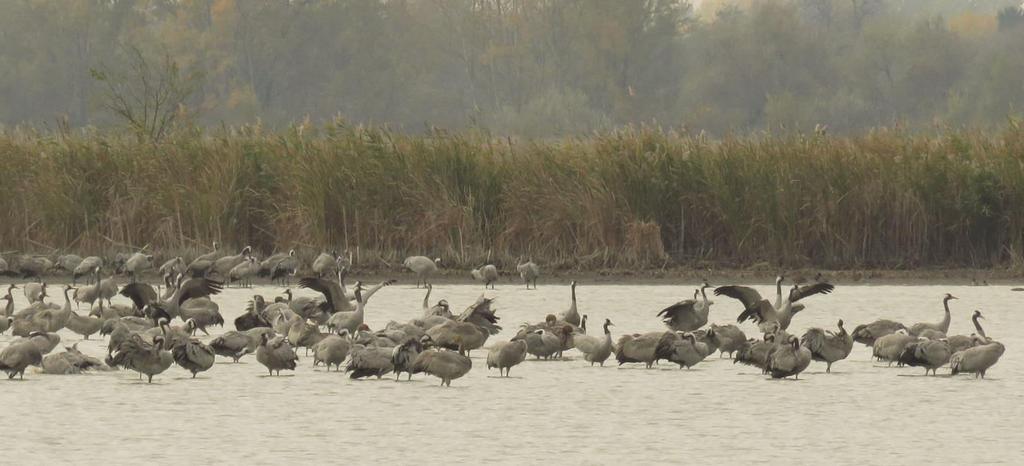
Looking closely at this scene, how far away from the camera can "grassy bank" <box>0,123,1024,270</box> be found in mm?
23375

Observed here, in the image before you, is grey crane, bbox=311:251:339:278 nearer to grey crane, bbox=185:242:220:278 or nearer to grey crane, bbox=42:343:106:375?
grey crane, bbox=185:242:220:278

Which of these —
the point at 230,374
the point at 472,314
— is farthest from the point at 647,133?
the point at 230,374

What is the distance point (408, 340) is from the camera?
520 inches

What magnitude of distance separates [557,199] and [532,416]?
1218cm

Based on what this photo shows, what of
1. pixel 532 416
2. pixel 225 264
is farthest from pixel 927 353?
pixel 225 264

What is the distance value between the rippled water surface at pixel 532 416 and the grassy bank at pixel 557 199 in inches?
316

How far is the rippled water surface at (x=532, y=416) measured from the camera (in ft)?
32.5

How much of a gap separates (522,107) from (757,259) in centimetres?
5264

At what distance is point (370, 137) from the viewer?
2469cm

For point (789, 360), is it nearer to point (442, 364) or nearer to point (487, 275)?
point (442, 364)

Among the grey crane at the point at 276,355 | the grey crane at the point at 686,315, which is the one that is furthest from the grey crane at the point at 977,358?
the grey crane at the point at 276,355

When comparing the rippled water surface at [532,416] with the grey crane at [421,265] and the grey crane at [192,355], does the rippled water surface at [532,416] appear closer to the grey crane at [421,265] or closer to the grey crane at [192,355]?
the grey crane at [192,355]

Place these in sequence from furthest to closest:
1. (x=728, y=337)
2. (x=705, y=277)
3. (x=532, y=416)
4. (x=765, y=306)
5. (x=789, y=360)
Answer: (x=705, y=277) → (x=765, y=306) → (x=728, y=337) → (x=789, y=360) → (x=532, y=416)

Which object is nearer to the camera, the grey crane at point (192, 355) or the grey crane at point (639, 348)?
the grey crane at point (192, 355)
